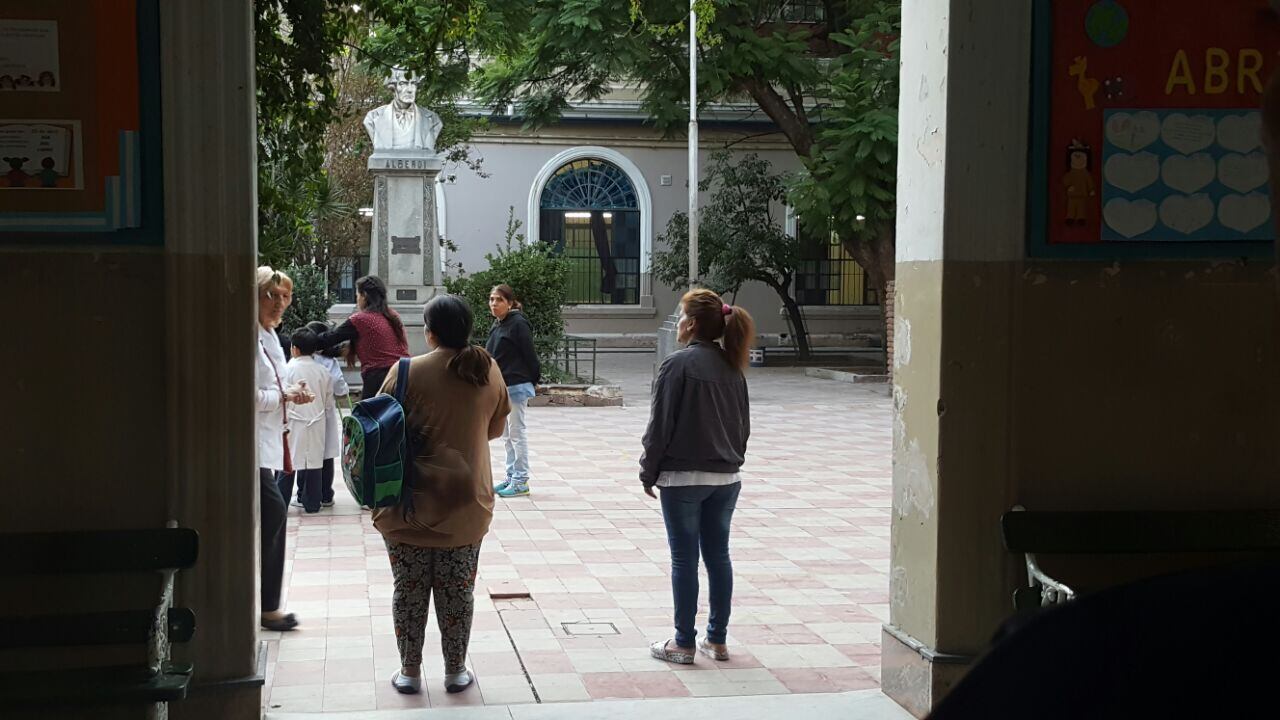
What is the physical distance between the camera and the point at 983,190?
190 inches

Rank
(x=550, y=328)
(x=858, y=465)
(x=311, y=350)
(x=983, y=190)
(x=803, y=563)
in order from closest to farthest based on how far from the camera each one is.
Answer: (x=983, y=190) < (x=803, y=563) < (x=311, y=350) < (x=858, y=465) < (x=550, y=328)

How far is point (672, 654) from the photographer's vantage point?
614cm

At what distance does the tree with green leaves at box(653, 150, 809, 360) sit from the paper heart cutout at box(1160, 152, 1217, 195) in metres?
22.2

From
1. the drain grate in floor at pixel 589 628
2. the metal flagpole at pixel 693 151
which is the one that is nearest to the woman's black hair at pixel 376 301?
the drain grate in floor at pixel 589 628

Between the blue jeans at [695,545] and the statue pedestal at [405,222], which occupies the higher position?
the statue pedestal at [405,222]

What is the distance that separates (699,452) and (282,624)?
A: 7.97 feet

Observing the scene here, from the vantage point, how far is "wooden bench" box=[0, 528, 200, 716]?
13.1 feet

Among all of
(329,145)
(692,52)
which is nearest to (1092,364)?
(692,52)

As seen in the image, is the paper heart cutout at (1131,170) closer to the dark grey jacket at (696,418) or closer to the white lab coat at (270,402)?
the dark grey jacket at (696,418)

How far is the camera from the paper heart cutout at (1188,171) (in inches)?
190

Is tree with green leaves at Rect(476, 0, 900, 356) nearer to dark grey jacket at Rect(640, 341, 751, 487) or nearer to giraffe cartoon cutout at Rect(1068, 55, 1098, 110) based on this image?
dark grey jacket at Rect(640, 341, 751, 487)

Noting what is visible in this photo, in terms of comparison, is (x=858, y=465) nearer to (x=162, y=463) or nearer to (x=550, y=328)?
(x=550, y=328)

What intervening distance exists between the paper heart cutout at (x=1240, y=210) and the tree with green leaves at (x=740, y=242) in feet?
72.8

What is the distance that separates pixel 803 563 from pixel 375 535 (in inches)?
121
